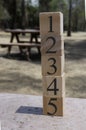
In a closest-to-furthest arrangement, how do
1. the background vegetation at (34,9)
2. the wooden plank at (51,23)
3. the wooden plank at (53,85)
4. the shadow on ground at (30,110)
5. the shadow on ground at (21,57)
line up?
the wooden plank at (51,23) → the wooden plank at (53,85) → the shadow on ground at (30,110) → the shadow on ground at (21,57) → the background vegetation at (34,9)

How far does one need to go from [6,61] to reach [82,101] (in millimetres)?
4868

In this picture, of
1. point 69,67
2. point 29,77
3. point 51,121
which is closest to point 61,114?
point 51,121

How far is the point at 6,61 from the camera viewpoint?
827 centimetres

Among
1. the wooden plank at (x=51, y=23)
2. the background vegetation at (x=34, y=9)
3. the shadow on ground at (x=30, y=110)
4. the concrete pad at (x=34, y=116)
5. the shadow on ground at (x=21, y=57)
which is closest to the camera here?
the concrete pad at (x=34, y=116)

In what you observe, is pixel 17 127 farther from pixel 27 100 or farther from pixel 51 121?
pixel 27 100

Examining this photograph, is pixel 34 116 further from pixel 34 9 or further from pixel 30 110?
pixel 34 9

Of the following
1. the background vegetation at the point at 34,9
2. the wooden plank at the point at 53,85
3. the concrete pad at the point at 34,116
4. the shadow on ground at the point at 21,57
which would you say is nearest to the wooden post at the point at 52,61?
the wooden plank at the point at 53,85

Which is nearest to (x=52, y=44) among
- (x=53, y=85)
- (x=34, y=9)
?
(x=53, y=85)

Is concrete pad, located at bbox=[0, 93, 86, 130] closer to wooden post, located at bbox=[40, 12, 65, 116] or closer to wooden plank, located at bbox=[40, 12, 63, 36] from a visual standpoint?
wooden post, located at bbox=[40, 12, 65, 116]

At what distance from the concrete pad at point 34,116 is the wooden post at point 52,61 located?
12cm

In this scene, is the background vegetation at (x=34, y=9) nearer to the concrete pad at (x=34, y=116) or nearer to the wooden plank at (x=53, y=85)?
the concrete pad at (x=34, y=116)

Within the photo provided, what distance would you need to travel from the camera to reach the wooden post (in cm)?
303

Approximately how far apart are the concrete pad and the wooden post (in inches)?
4.8

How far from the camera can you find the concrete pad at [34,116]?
9.45 ft
